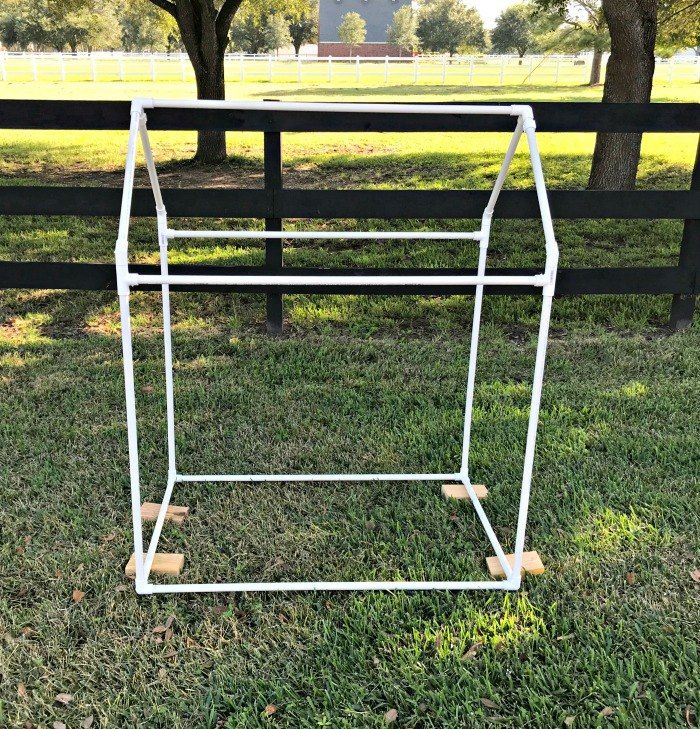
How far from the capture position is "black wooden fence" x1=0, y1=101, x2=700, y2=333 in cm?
446

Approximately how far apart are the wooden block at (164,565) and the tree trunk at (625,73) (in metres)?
6.40

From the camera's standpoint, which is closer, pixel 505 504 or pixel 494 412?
pixel 505 504

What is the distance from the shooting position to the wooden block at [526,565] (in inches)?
103

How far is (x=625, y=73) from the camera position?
7379mm

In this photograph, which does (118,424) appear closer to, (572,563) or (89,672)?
(89,672)

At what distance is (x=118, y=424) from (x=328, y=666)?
2014 mm

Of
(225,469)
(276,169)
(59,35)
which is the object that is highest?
(59,35)

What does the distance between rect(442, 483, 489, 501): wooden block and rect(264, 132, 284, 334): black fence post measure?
2.24 meters

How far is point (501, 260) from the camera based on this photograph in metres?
6.54

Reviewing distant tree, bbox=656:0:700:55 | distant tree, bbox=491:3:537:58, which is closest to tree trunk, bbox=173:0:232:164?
distant tree, bbox=656:0:700:55

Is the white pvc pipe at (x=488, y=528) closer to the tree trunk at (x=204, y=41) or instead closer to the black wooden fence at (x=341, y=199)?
the black wooden fence at (x=341, y=199)

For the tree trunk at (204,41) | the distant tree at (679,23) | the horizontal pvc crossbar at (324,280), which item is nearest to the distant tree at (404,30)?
the distant tree at (679,23)

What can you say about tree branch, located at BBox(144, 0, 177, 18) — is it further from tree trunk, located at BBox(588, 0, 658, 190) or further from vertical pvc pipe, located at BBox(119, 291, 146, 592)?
vertical pvc pipe, located at BBox(119, 291, 146, 592)

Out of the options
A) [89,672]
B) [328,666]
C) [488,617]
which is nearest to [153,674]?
[89,672]
